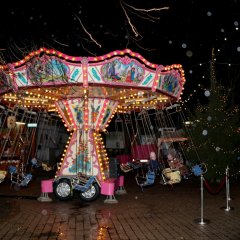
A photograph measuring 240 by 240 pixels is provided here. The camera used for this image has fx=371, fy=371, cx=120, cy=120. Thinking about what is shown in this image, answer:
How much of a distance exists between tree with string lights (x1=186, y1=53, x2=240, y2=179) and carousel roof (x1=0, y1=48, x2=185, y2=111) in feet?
17.0

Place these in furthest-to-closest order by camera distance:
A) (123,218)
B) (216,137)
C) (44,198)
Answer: (216,137) → (44,198) → (123,218)

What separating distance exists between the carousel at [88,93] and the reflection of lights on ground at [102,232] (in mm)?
3103

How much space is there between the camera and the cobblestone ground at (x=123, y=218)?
7117 millimetres

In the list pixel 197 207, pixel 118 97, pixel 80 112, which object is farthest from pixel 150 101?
pixel 197 207

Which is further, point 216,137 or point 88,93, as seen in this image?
point 216,137

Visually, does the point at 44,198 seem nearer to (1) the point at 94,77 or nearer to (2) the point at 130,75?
(1) the point at 94,77

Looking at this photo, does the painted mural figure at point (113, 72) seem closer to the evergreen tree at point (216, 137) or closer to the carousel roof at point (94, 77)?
the carousel roof at point (94, 77)

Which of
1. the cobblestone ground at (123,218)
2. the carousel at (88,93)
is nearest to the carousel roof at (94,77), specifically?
the carousel at (88,93)

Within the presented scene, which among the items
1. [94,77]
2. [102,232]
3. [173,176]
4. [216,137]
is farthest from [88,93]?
[216,137]

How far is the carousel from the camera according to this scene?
10.1 meters

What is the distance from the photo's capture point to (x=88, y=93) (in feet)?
39.2

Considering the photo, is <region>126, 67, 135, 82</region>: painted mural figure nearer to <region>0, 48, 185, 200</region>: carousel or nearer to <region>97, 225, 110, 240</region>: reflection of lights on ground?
<region>0, 48, 185, 200</region>: carousel

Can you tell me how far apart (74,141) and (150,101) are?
352 cm

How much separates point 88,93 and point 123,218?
15.4 ft
